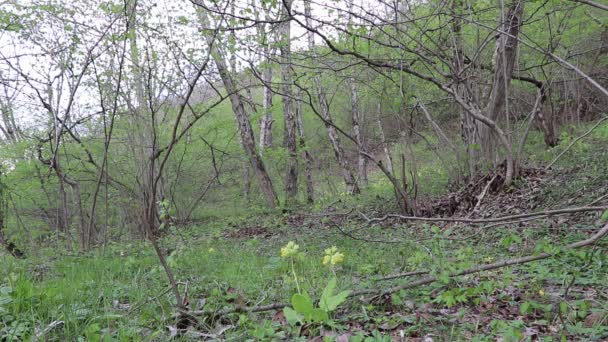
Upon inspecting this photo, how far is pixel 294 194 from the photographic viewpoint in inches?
421

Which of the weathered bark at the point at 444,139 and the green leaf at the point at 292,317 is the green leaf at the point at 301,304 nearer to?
the green leaf at the point at 292,317

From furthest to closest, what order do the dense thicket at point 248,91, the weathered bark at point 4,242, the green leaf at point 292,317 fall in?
the weathered bark at point 4,242 < the dense thicket at point 248,91 < the green leaf at point 292,317

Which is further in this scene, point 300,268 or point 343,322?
point 300,268

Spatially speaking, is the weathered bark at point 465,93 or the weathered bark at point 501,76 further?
the weathered bark at point 465,93

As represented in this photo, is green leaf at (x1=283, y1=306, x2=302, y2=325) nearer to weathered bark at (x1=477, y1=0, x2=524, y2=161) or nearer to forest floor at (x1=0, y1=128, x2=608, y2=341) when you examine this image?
forest floor at (x1=0, y1=128, x2=608, y2=341)

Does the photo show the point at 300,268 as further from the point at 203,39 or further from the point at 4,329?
the point at 203,39

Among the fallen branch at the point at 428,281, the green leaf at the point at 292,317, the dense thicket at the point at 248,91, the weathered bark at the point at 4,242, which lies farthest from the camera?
the weathered bark at the point at 4,242

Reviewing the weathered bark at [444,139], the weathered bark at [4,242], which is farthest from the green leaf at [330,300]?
the weathered bark at [4,242]

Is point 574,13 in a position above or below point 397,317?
above

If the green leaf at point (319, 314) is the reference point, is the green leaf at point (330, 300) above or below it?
above

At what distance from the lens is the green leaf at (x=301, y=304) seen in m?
1.83

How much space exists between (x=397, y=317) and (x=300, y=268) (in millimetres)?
1395

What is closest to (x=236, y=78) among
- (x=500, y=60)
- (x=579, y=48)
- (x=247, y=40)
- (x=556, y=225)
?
(x=247, y=40)

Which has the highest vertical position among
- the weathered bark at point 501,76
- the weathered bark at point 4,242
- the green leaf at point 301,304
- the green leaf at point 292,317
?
the weathered bark at point 501,76
